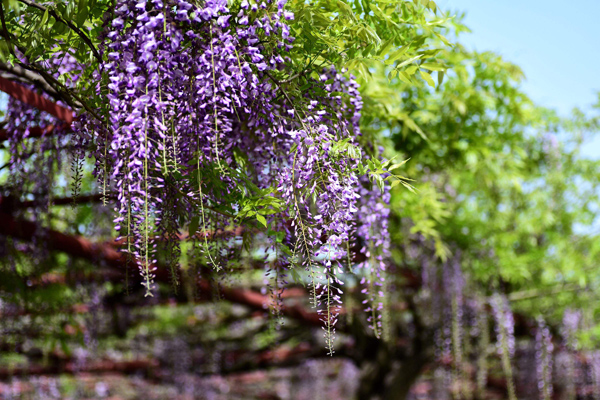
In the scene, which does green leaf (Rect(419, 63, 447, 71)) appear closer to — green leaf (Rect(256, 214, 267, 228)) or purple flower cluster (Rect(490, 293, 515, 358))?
green leaf (Rect(256, 214, 267, 228))

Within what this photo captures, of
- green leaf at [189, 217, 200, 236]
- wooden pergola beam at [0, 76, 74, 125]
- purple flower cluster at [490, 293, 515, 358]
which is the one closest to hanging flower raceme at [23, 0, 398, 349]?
green leaf at [189, 217, 200, 236]

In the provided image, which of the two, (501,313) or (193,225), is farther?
(501,313)

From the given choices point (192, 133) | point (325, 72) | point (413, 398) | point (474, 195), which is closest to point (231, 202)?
point (192, 133)

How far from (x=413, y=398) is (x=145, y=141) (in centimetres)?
991

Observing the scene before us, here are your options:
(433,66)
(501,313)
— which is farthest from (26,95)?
(501,313)

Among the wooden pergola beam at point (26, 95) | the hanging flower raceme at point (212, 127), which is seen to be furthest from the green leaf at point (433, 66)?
the wooden pergola beam at point (26, 95)

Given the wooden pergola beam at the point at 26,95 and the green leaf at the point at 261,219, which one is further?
the wooden pergola beam at the point at 26,95

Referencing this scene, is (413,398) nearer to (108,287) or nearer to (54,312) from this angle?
(108,287)

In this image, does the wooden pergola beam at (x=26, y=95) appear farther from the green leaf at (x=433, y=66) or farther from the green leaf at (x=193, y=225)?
the green leaf at (x=433, y=66)

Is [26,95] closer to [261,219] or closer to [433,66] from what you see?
[261,219]

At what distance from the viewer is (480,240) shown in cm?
599

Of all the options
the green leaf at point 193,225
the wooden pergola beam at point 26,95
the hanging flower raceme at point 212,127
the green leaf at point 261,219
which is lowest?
the green leaf at point 261,219

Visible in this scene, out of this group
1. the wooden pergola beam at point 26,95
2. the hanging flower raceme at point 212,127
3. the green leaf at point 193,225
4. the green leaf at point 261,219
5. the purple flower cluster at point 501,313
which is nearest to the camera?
the hanging flower raceme at point 212,127

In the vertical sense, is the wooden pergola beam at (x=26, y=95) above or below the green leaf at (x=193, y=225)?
above
